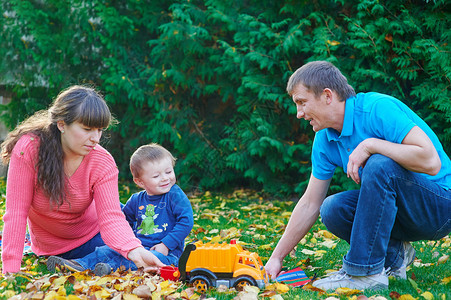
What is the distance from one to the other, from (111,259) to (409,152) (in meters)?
1.99

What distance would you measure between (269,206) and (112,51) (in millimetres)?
3481

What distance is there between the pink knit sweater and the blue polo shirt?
128cm

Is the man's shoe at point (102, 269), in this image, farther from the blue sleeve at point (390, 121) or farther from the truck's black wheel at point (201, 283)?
the blue sleeve at point (390, 121)

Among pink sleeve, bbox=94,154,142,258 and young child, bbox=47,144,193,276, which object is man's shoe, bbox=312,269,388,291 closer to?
young child, bbox=47,144,193,276

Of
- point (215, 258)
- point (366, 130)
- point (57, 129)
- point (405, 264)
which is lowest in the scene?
point (405, 264)

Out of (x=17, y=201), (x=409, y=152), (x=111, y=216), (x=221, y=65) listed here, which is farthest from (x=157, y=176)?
(x=221, y=65)

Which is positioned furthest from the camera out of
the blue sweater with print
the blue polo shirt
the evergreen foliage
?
the evergreen foliage

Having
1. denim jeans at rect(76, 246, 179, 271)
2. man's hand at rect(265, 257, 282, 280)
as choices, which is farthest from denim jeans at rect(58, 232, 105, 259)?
man's hand at rect(265, 257, 282, 280)

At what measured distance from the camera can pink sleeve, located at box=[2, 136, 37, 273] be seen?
294 cm

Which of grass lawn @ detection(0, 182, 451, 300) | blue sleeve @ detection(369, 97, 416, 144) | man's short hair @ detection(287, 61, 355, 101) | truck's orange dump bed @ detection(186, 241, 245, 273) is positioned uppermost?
man's short hair @ detection(287, 61, 355, 101)

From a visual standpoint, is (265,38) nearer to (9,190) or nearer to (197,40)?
(197,40)

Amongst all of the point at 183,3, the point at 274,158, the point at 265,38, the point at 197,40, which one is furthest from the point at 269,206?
the point at 183,3

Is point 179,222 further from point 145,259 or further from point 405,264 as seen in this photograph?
point 405,264

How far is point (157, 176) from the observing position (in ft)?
11.8
